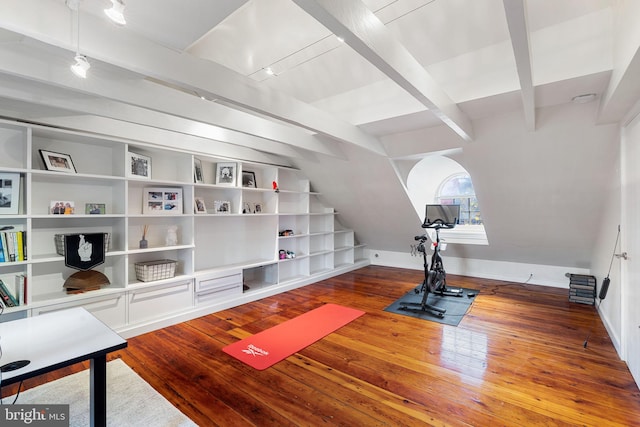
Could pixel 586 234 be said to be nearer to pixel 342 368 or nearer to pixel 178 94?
pixel 342 368

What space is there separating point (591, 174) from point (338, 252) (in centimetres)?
442

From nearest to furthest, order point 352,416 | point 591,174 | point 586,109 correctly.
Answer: point 352,416, point 586,109, point 591,174

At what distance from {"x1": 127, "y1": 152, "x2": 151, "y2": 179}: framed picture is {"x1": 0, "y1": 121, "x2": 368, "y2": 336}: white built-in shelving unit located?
0.09 metres

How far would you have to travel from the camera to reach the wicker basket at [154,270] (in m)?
3.45

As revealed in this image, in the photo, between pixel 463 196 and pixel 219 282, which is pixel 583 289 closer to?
pixel 463 196

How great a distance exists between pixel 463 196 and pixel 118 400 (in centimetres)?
597

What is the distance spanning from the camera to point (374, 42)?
1.64 m

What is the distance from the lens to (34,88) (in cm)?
241

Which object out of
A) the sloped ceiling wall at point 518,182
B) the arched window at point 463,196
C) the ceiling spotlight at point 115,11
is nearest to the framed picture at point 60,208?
the ceiling spotlight at point 115,11

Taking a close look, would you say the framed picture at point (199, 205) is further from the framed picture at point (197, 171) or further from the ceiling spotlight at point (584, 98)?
the ceiling spotlight at point (584, 98)

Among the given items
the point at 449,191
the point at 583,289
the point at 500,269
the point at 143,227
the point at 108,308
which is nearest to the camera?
the point at 108,308

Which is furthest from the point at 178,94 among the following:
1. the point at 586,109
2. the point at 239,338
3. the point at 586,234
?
the point at 586,234

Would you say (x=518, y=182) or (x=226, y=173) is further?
(x=226, y=173)

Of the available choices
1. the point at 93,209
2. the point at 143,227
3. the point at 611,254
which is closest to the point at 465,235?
the point at 611,254
